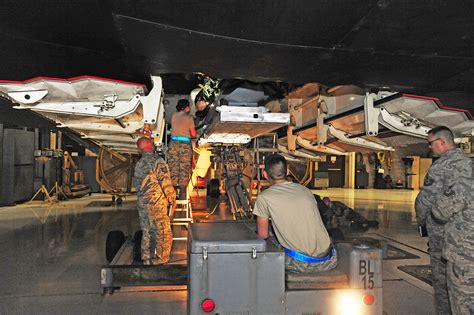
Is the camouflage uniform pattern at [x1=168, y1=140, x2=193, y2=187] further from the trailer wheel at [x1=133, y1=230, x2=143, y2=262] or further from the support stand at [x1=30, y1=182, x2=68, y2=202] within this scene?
the support stand at [x1=30, y1=182, x2=68, y2=202]

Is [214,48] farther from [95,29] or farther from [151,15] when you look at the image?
[95,29]

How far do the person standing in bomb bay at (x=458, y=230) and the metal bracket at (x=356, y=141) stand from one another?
3285mm

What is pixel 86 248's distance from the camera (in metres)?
5.72

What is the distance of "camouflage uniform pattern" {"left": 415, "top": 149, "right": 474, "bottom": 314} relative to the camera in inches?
104

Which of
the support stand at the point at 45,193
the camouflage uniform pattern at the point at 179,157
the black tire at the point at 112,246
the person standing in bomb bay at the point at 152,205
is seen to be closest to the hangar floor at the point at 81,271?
the black tire at the point at 112,246

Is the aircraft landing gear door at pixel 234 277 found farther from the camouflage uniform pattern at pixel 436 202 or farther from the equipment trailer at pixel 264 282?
the camouflage uniform pattern at pixel 436 202

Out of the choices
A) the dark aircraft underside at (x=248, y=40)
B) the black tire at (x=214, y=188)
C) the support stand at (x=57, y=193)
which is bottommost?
the support stand at (x=57, y=193)

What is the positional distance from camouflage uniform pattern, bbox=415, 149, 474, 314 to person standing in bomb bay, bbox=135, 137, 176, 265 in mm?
2472

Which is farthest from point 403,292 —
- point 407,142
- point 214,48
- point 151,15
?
point 151,15

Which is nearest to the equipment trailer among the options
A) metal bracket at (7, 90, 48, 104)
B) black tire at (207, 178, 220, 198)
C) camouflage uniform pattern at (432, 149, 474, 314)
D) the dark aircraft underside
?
camouflage uniform pattern at (432, 149, 474, 314)

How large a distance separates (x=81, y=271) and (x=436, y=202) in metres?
3.81

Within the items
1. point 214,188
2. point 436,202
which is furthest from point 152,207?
point 214,188

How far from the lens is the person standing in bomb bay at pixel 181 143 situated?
195 inches

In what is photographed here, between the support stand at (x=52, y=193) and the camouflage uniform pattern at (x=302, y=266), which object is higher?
the camouflage uniform pattern at (x=302, y=266)
